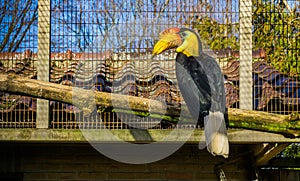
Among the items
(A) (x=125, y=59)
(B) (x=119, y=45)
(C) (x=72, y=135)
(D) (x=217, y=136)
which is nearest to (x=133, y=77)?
(A) (x=125, y=59)

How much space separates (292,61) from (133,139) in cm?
194

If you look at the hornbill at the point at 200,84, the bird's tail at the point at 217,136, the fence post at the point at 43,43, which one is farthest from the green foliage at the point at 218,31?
the bird's tail at the point at 217,136

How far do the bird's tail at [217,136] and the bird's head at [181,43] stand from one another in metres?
0.97

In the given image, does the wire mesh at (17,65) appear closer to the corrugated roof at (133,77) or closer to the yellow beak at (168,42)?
the corrugated roof at (133,77)

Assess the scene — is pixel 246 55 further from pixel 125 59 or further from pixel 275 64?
pixel 125 59

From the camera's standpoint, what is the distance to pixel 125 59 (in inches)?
247

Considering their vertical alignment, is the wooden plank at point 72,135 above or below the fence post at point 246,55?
below

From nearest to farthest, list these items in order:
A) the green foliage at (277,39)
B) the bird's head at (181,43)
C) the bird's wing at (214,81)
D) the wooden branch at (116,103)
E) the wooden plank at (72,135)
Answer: the wooden branch at (116,103), the bird's wing at (214,81), the bird's head at (181,43), the wooden plank at (72,135), the green foliage at (277,39)

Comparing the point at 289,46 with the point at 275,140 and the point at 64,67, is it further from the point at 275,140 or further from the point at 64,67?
the point at 64,67

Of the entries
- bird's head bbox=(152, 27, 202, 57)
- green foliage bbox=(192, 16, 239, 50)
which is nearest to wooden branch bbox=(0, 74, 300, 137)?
bird's head bbox=(152, 27, 202, 57)

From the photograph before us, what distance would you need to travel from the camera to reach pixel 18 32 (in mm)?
7688

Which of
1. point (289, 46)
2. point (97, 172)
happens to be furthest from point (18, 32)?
point (289, 46)

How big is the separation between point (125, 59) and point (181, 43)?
3.34ft

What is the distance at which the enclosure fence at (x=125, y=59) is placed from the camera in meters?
6.20
